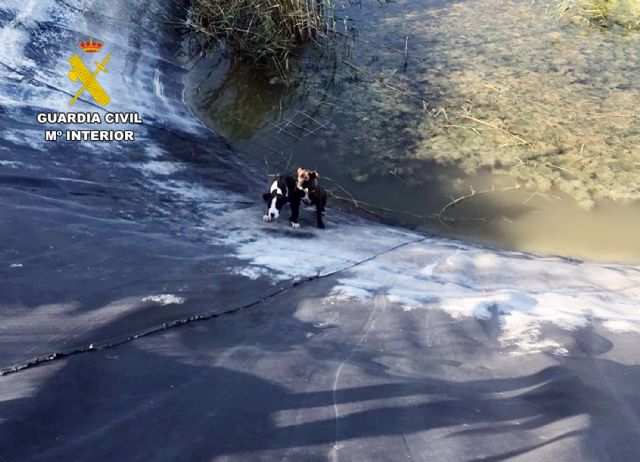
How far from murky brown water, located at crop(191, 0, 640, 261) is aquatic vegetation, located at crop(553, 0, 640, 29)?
38 centimetres

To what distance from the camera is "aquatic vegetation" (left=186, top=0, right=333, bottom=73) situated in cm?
759

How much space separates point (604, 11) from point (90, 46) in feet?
25.0

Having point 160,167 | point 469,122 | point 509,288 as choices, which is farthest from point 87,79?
point 509,288

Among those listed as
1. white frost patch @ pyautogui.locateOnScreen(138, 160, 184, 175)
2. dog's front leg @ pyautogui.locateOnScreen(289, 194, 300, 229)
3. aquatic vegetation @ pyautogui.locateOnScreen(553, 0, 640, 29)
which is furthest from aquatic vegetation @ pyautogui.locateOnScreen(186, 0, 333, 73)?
aquatic vegetation @ pyautogui.locateOnScreen(553, 0, 640, 29)

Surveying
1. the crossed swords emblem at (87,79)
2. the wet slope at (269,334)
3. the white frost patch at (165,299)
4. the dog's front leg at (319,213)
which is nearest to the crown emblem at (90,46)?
the crossed swords emblem at (87,79)

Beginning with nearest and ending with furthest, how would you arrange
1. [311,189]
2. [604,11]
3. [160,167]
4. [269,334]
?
[269,334], [311,189], [160,167], [604,11]

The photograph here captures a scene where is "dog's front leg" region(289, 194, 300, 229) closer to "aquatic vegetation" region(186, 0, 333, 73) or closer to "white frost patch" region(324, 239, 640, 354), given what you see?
"white frost patch" region(324, 239, 640, 354)

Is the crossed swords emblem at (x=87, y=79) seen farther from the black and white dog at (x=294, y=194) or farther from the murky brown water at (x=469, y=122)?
the black and white dog at (x=294, y=194)

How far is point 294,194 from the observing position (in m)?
4.84

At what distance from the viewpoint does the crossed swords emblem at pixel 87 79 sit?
6.16 meters

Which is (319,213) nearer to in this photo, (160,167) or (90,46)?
(160,167)

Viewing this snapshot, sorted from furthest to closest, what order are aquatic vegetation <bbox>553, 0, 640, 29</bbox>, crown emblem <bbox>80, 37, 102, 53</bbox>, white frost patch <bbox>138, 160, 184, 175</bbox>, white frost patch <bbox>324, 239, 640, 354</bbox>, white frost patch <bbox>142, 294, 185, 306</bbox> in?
aquatic vegetation <bbox>553, 0, 640, 29</bbox> → crown emblem <bbox>80, 37, 102, 53</bbox> → white frost patch <bbox>138, 160, 184, 175</bbox> → white frost patch <bbox>324, 239, 640, 354</bbox> → white frost patch <bbox>142, 294, 185, 306</bbox>

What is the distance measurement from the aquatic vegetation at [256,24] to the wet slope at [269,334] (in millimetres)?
3183

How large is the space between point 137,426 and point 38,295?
1043 mm
